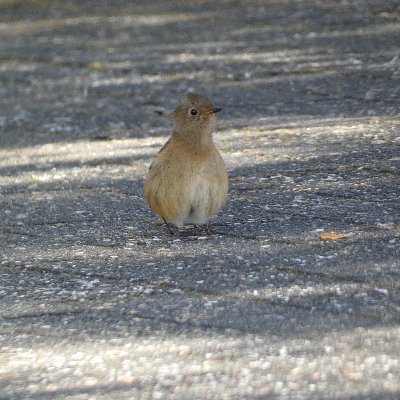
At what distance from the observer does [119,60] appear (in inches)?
442

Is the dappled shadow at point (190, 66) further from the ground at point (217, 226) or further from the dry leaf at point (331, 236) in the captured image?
the dry leaf at point (331, 236)

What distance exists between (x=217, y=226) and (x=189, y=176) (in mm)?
486

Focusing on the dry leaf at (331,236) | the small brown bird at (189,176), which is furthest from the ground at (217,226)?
the small brown bird at (189,176)

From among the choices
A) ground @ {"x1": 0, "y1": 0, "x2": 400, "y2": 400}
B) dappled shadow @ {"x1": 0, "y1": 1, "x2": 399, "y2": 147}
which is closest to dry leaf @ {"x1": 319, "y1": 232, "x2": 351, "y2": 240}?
ground @ {"x1": 0, "y1": 0, "x2": 400, "y2": 400}

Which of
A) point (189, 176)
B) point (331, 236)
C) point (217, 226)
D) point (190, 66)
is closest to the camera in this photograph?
point (331, 236)

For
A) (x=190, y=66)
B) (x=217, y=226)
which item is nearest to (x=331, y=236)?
(x=217, y=226)

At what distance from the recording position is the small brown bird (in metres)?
5.31

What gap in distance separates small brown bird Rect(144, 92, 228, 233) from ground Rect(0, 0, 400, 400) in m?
0.18

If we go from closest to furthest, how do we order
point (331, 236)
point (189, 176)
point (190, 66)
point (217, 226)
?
point (331, 236) → point (189, 176) → point (217, 226) → point (190, 66)

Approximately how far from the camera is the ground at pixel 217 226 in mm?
3723

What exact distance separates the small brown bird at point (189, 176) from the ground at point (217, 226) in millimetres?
183

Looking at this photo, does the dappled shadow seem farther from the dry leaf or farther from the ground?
the dry leaf

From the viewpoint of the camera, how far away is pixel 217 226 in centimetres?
570

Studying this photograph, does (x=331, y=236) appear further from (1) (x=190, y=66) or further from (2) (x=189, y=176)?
(1) (x=190, y=66)
